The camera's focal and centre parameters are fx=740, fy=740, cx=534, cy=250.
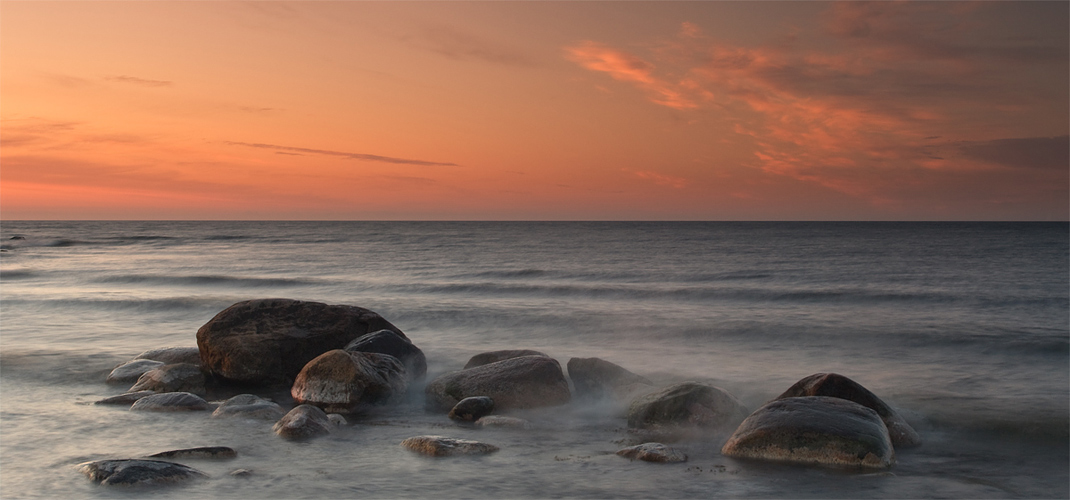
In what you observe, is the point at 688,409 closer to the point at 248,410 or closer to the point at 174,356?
the point at 248,410

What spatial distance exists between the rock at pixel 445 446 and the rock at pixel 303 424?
1256 millimetres

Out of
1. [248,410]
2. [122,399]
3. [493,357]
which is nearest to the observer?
[248,410]

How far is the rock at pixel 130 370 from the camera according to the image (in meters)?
11.9

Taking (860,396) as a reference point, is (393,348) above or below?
below

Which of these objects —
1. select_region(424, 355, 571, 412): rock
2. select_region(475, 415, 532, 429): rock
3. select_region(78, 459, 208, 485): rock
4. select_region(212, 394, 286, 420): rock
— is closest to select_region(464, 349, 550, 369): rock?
select_region(424, 355, 571, 412): rock

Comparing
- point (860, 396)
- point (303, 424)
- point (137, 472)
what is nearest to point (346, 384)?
point (303, 424)

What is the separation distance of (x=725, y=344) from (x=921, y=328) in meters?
5.98

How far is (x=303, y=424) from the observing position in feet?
28.1

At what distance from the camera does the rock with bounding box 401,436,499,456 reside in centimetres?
768

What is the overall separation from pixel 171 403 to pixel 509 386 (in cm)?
454

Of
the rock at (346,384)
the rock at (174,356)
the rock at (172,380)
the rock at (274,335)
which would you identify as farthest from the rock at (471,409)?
the rock at (174,356)

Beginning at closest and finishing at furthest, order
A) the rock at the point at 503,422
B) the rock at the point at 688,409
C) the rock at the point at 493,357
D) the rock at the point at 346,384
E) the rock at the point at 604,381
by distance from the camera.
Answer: the rock at the point at 688,409 < the rock at the point at 503,422 < the rock at the point at 346,384 < the rock at the point at 604,381 < the rock at the point at 493,357

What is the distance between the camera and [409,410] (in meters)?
10.2

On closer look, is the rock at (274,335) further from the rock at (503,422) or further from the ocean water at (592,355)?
the rock at (503,422)
